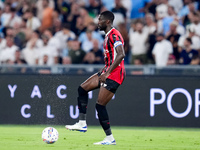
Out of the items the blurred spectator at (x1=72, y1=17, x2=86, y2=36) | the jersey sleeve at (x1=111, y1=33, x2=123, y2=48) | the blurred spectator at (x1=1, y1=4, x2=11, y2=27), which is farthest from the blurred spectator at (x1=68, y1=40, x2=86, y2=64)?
the jersey sleeve at (x1=111, y1=33, x2=123, y2=48)

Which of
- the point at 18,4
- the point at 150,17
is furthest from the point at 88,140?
the point at 18,4

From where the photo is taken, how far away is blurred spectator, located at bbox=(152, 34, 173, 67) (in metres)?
14.6

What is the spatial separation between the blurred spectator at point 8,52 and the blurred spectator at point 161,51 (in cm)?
438

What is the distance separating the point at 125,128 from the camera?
45.2 feet

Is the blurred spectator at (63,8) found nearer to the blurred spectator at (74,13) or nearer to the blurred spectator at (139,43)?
the blurred spectator at (74,13)

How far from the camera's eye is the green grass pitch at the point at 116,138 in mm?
Result: 8867

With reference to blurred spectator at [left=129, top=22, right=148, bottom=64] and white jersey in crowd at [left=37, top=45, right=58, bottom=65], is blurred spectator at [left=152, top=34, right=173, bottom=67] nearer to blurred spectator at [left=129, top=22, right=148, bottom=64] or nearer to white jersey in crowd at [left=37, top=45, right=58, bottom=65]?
blurred spectator at [left=129, top=22, right=148, bottom=64]

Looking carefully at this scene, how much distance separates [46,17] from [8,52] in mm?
1942

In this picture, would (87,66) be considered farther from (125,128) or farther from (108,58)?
(108,58)

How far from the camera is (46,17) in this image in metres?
16.9

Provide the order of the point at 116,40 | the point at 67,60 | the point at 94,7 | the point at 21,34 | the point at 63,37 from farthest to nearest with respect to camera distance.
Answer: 1. the point at 94,7
2. the point at 21,34
3. the point at 63,37
4. the point at 67,60
5. the point at 116,40

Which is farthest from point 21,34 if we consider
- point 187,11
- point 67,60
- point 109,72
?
point 109,72

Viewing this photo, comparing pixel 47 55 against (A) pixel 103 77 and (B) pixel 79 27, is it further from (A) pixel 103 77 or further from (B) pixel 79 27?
(A) pixel 103 77

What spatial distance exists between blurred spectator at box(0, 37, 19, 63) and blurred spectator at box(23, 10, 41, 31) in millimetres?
1145
